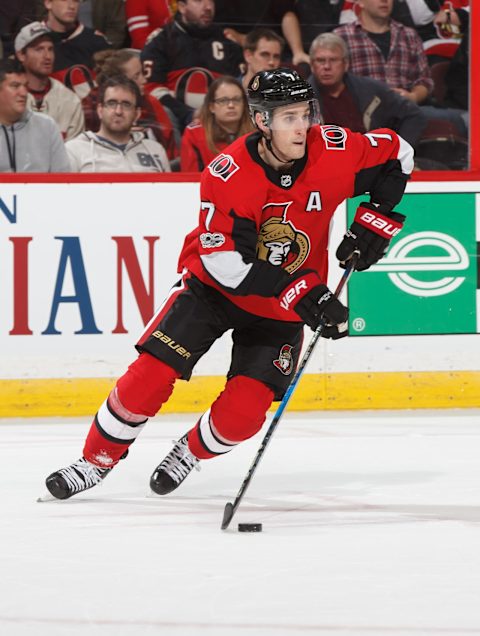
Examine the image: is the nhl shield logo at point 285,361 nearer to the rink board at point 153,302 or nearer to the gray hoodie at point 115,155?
the rink board at point 153,302

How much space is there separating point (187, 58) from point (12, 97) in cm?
70

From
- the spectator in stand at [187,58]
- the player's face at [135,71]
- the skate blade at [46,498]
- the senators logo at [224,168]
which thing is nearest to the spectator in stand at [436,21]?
the spectator in stand at [187,58]

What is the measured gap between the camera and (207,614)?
205 cm

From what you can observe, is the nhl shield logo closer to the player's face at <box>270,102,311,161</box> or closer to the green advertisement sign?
the player's face at <box>270,102,311,161</box>

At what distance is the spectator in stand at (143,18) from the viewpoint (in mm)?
4906

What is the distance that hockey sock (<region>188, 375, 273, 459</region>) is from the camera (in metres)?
3.10

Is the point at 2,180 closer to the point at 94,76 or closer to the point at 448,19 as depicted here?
the point at 94,76

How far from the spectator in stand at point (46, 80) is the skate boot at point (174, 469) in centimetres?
190

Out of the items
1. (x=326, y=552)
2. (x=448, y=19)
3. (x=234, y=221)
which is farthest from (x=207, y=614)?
(x=448, y=19)

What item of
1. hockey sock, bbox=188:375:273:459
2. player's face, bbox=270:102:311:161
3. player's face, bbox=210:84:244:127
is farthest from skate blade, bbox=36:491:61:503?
player's face, bbox=210:84:244:127

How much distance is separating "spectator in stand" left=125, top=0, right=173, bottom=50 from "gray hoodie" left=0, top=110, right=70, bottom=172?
49 cm

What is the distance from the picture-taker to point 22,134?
15.6 ft

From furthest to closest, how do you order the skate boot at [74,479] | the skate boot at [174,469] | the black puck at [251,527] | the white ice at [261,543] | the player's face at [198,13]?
1. the player's face at [198,13]
2. the skate boot at [174,469]
3. the skate boot at [74,479]
4. the black puck at [251,527]
5. the white ice at [261,543]

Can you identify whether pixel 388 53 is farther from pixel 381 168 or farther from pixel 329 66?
pixel 381 168
